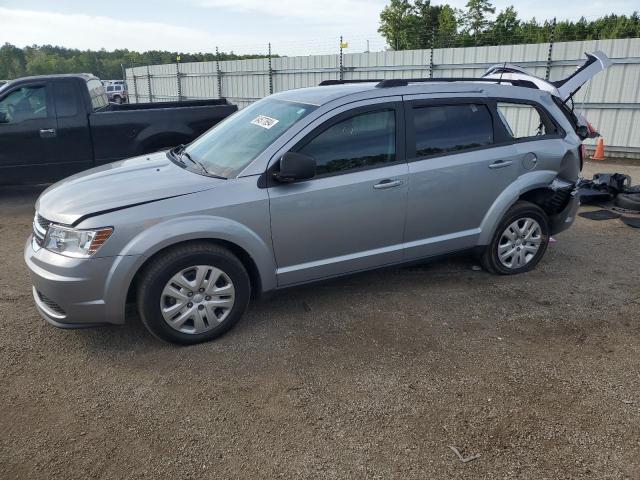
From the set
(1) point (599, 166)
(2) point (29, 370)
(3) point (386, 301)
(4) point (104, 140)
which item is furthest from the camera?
(1) point (599, 166)

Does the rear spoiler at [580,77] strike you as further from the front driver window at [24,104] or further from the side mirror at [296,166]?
the front driver window at [24,104]

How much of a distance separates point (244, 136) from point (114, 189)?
1.14 metres

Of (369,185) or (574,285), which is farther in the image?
(574,285)

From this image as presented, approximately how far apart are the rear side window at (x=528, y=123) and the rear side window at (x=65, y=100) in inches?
243

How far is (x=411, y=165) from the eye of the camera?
4203mm

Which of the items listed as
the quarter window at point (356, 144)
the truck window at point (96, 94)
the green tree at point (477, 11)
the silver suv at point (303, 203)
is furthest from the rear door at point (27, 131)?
the green tree at point (477, 11)

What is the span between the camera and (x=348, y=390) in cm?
321

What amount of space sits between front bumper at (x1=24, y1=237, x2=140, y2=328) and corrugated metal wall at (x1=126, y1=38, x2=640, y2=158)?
37.6 feet

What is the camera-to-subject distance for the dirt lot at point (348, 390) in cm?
266

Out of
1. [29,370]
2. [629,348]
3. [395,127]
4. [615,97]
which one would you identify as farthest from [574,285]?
[615,97]

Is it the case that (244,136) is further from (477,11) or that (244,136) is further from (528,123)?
(477,11)

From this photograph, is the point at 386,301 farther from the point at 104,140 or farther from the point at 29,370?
the point at 104,140

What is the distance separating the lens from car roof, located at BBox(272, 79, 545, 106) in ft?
13.6

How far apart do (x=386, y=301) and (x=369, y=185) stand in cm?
106
